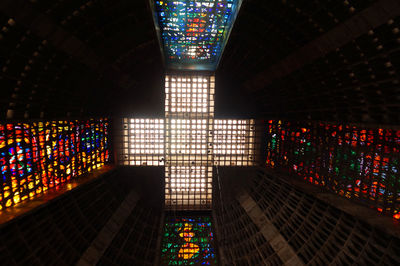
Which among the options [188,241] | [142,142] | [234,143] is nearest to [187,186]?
[188,241]

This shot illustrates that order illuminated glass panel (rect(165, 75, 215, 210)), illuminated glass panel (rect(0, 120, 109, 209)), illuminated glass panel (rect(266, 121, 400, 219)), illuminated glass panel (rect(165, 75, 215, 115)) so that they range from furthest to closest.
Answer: illuminated glass panel (rect(165, 75, 215, 210)) → illuminated glass panel (rect(165, 75, 215, 115)) → illuminated glass panel (rect(266, 121, 400, 219)) → illuminated glass panel (rect(0, 120, 109, 209))

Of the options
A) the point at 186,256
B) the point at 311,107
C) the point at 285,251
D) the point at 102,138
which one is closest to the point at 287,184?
the point at 285,251

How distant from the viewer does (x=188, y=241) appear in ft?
63.0

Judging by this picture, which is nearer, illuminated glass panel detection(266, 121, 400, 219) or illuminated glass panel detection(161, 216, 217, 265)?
illuminated glass panel detection(266, 121, 400, 219)

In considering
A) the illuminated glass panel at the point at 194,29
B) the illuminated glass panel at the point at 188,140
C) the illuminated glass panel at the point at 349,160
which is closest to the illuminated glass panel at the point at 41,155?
the illuminated glass panel at the point at 188,140

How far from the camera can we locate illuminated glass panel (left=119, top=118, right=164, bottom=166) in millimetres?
21000

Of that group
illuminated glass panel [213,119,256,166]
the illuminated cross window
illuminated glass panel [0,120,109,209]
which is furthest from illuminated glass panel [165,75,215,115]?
illuminated glass panel [0,120,109,209]

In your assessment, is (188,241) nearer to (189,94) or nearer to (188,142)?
(188,142)

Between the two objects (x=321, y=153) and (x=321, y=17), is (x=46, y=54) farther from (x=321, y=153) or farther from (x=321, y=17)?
(x=321, y=153)

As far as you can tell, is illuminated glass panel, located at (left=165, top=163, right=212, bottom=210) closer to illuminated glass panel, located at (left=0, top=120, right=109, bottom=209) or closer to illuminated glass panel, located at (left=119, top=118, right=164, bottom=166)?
illuminated glass panel, located at (left=119, top=118, right=164, bottom=166)

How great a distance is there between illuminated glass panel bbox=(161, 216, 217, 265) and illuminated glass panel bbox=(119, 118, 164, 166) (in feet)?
20.6

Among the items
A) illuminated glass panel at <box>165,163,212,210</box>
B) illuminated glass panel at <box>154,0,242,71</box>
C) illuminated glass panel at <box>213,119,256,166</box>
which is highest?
illuminated glass panel at <box>154,0,242,71</box>

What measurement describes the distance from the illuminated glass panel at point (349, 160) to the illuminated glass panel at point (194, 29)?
9149 millimetres

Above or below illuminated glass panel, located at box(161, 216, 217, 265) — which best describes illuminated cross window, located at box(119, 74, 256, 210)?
above
